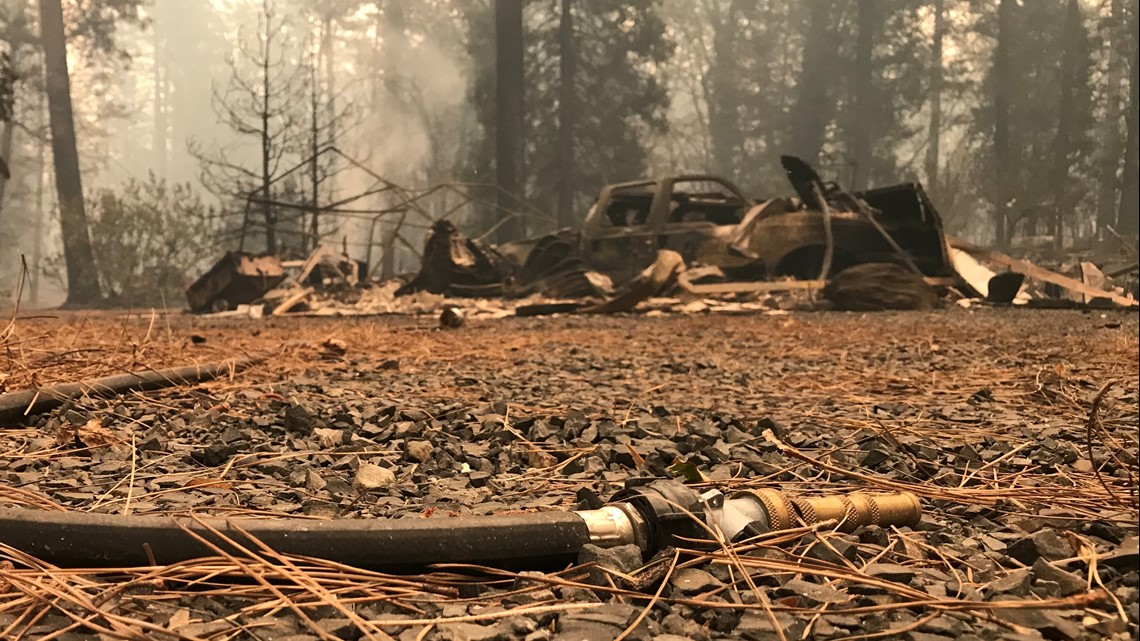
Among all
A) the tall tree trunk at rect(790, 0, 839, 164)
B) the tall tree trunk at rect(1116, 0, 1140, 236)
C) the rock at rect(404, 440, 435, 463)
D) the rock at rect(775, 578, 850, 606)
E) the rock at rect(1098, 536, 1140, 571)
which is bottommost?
the rock at rect(404, 440, 435, 463)

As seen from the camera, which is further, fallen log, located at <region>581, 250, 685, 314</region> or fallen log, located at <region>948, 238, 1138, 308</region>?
fallen log, located at <region>948, 238, 1138, 308</region>

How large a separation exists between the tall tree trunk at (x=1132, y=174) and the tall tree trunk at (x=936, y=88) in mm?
5428

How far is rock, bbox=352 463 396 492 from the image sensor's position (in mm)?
2043

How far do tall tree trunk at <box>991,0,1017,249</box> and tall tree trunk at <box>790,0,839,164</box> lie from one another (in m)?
5.48

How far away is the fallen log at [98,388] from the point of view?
267 cm

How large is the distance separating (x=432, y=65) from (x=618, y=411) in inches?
1184

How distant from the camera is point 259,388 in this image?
3518mm

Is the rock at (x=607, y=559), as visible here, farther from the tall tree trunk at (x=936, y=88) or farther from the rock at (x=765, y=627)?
the tall tree trunk at (x=936, y=88)

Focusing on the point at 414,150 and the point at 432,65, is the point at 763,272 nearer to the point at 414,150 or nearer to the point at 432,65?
the point at 432,65

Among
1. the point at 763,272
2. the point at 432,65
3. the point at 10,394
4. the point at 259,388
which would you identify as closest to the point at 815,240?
the point at 763,272

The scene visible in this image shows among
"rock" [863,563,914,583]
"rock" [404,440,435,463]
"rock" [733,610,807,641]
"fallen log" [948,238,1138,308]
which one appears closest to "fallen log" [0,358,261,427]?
"rock" [404,440,435,463]

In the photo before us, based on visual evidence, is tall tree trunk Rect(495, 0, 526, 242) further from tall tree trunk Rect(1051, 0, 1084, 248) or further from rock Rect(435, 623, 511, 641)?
rock Rect(435, 623, 511, 641)

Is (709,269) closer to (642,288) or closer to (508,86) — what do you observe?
(642,288)

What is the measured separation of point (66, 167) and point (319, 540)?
23.4 metres
